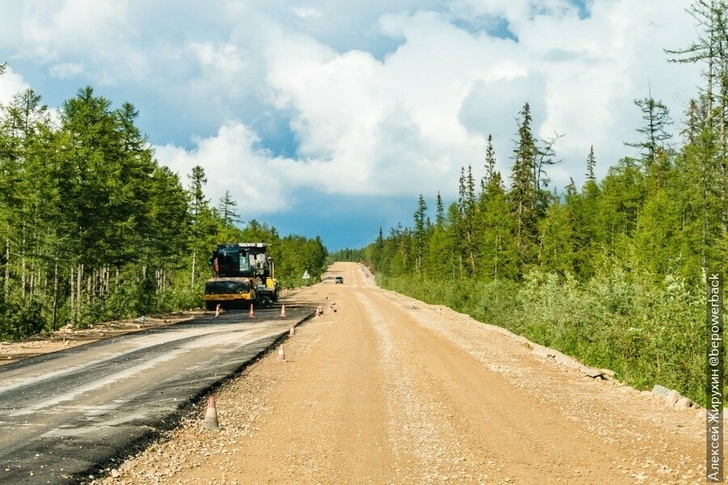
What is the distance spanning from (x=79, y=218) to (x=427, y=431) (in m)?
19.5

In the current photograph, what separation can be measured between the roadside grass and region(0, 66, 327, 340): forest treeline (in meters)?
18.7

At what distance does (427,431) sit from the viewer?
8.70 metres

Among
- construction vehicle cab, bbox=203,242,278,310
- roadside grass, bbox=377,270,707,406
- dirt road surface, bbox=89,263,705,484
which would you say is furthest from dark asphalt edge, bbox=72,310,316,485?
construction vehicle cab, bbox=203,242,278,310

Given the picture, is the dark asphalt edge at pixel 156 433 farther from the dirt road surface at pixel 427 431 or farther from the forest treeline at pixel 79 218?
the forest treeline at pixel 79 218

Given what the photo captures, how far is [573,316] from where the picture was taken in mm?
20734

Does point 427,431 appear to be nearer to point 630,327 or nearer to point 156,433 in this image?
point 156,433

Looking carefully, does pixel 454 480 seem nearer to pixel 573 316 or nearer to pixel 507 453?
pixel 507 453

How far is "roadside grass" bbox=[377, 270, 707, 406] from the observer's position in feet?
41.0

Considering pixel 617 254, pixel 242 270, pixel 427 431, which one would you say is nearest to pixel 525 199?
pixel 617 254

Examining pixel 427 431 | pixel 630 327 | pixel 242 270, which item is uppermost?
pixel 242 270

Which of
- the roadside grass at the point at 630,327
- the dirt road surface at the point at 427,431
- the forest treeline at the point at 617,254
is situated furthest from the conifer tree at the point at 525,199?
the dirt road surface at the point at 427,431

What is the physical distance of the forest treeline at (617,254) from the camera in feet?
44.4

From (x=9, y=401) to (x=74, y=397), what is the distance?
1.03 m

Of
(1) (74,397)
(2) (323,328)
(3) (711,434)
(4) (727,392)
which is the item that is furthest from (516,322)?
(1) (74,397)
